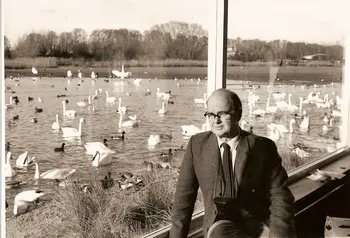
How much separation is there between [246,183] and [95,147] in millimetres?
608

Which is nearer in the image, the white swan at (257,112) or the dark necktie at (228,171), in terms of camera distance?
the dark necktie at (228,171)

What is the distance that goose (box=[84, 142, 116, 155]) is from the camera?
2.05 metres

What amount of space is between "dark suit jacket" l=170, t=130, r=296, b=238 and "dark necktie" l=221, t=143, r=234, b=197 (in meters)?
0.02

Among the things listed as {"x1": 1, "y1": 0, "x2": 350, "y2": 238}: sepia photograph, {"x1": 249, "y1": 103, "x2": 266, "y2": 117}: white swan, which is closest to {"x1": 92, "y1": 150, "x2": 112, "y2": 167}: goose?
{"x1": 1, "y1": 0, "x2": 350, "y2": 238}: sepia photograph

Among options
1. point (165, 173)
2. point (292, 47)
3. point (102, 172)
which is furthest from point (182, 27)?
point (292, 47)

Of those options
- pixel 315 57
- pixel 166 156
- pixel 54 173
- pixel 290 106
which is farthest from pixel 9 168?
pixel 315 57

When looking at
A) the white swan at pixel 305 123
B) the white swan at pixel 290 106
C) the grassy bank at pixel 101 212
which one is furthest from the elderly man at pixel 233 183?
the white swan at pixel 305 123

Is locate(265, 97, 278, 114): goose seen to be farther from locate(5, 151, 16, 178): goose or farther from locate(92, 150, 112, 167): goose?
locate(5, 151, 16, 178): goose

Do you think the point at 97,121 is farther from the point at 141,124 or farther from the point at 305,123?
the point at 305,123

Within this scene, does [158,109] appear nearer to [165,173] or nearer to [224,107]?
[165,173]

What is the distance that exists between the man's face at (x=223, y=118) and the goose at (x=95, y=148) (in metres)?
0.51

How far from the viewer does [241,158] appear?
5.80 feet

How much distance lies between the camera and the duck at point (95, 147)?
205cm

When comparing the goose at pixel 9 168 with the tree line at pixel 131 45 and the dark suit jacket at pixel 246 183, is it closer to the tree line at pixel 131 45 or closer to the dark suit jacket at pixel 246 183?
the tree line at pixel 131 45
